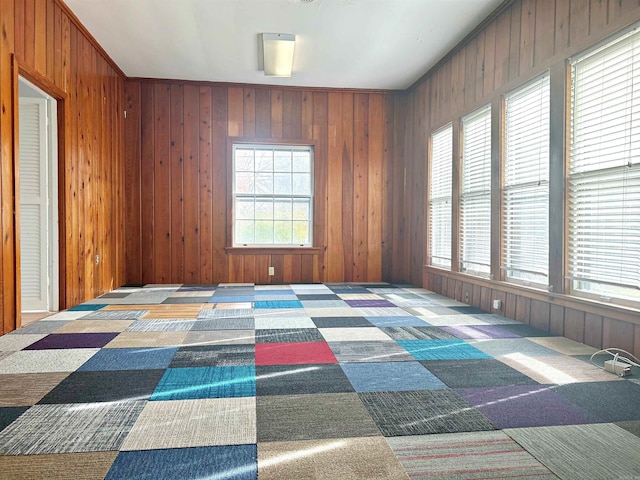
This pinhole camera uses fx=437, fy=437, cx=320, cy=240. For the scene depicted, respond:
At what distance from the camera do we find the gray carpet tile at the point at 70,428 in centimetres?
156

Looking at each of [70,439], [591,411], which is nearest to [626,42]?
[591,411]

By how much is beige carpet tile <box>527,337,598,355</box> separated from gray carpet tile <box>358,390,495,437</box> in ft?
3.98

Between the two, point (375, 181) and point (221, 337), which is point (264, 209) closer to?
point (375, 181)

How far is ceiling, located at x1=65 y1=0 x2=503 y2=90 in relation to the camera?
4.17 metres

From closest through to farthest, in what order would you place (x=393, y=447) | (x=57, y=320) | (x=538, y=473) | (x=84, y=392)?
(x=538, y=473), (x=393, y=447), (x=84, y=392), (x=57, y=320)

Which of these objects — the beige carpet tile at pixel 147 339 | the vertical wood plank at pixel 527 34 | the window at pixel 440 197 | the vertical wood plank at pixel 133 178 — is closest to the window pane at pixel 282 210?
the vertical wood plank at pixel 133 178

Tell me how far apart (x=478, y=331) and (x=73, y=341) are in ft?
9.75

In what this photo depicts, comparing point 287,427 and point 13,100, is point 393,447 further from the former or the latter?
point 13,100

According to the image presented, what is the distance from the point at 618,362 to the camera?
2.45m

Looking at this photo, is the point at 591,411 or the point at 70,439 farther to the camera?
the point at 591,411

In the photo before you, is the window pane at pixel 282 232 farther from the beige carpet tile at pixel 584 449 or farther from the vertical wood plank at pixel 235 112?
the beige carpet tile at pixel 584 449

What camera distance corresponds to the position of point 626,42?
8.96ft

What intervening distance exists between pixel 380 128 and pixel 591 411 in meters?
5.32

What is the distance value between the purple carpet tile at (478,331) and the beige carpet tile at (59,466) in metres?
2.49
